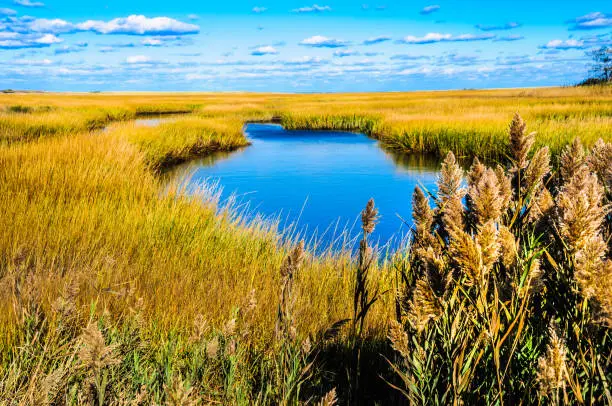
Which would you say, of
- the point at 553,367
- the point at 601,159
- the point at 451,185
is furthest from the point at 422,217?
the point at 601,159

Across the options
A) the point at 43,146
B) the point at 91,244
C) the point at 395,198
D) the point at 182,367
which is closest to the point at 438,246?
the point at 182,367

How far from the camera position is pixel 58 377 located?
86.4 inches

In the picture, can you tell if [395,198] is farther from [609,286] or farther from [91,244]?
[609,286]

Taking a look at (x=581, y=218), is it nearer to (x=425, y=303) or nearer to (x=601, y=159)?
(x=425, y=303)

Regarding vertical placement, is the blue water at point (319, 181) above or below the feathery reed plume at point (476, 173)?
below

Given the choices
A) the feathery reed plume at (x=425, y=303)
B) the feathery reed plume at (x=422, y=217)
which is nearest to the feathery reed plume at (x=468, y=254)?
the feathery reed plume at (x=425, y=303)

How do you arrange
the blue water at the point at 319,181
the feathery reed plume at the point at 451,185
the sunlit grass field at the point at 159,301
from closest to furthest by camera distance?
1. the feathery reed plume at the point at 451,185
2. the sunlit grass field at the point at 159,301
3. the blue water at the point at 319,181

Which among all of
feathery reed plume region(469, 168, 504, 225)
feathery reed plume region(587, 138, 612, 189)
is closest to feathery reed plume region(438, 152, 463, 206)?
feathery reed plume region(469, 168, 504, 225)

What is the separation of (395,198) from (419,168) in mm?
4175

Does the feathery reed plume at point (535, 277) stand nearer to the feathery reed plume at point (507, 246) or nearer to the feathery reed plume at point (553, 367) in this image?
the feathery reed plume at point (507, 246)

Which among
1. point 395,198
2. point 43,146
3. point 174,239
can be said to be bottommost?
point 395,198

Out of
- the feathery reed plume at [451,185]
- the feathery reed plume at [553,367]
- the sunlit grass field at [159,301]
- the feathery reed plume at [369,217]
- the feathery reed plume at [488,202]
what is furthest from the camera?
the sunlit grass field at [159,301]

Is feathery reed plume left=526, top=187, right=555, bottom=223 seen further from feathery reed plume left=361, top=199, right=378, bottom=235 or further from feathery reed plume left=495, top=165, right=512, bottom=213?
feathery reed plume left=361, top=199, right=378, bottom=235

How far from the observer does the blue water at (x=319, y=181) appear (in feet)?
34.9
